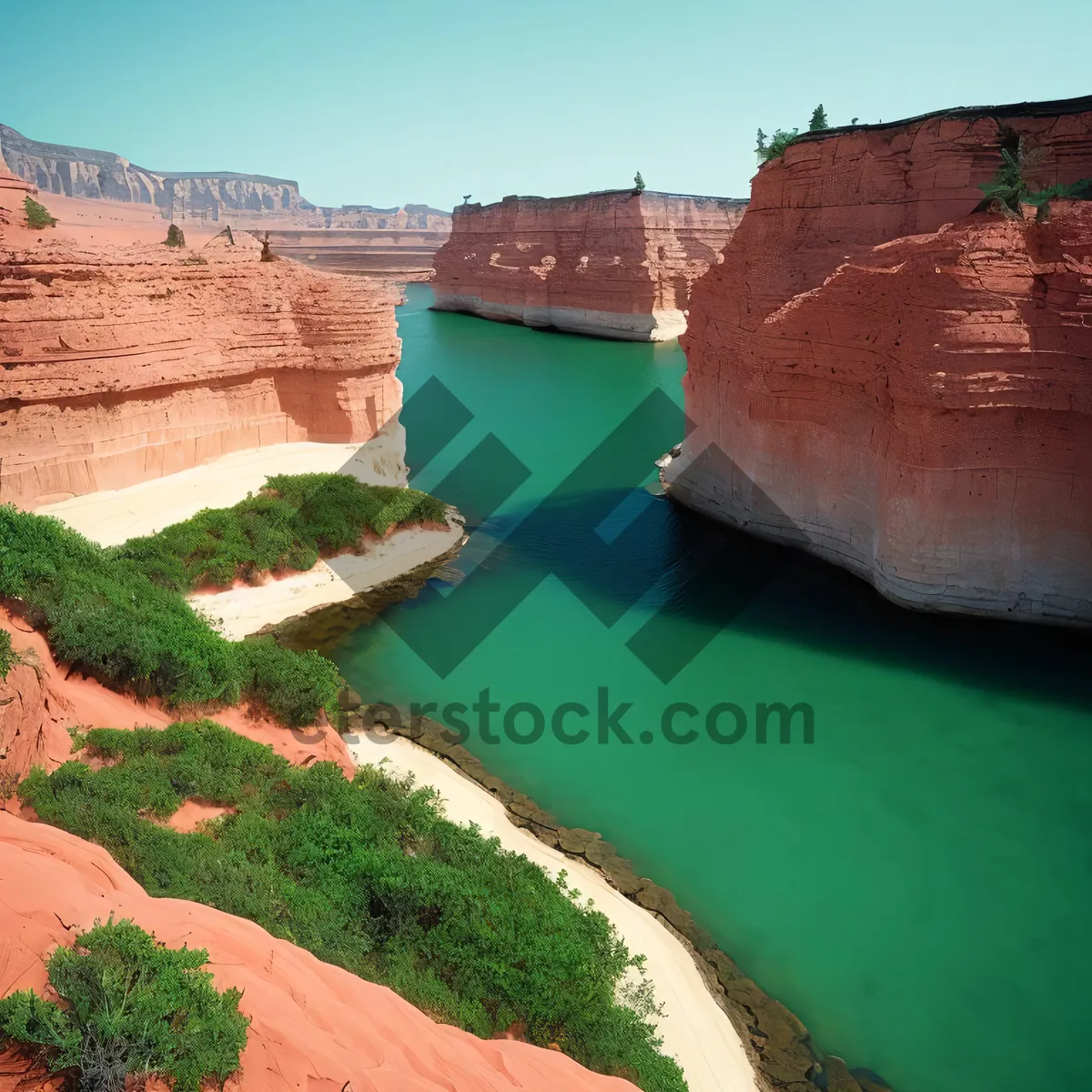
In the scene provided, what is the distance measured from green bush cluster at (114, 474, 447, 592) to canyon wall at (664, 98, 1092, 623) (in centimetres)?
782

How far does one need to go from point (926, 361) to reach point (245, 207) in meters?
152

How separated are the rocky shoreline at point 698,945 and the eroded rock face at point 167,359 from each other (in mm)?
7969

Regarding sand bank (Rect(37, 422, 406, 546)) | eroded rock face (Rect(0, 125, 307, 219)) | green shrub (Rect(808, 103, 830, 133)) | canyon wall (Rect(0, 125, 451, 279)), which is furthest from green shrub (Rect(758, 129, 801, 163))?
eroded rock face (Rect(0, 125, 307, 219))

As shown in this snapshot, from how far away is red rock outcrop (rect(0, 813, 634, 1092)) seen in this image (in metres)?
4.73

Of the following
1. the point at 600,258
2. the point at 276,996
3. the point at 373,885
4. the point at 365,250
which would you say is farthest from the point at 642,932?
the point at 365,250

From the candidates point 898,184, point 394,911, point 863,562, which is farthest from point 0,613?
point 898,184

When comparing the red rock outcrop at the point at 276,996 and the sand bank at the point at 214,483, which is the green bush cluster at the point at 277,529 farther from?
the red rock outcrop at the point at 276,996

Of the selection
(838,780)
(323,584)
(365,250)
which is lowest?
(838,780)

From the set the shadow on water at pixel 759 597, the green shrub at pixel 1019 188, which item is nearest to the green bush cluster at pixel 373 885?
the shadow on water at pixel 759 597

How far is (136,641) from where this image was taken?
400 inches

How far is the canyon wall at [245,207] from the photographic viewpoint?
81.4 metres

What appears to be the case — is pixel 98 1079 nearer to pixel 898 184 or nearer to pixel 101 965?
pixel 101 965

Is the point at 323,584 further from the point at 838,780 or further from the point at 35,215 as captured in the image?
the point at 838,780

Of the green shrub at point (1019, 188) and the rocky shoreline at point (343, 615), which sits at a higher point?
the green shrub at point (1019, 188)
